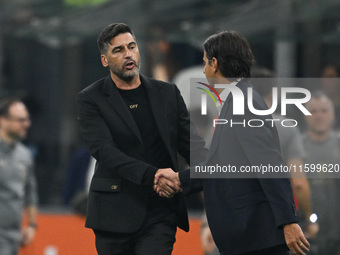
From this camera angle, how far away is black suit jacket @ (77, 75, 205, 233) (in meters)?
5.51

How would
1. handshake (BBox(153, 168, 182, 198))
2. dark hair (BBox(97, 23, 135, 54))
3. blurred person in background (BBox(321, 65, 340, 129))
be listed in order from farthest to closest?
blurred person in background (BBox(321, 65, 340, 129))
dark hair (BBox(97, 23, 135, 54))
handshake (BBox(153, 168, 182, 198))

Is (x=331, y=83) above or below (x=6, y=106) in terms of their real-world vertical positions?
above

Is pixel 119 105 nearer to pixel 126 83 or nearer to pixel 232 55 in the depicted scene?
pixel 126 83

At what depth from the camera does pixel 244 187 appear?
4965 millimetres

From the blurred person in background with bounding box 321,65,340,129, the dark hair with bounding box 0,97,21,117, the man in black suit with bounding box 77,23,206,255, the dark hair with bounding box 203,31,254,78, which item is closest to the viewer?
the dark hair with bounding box 203,31,254,78

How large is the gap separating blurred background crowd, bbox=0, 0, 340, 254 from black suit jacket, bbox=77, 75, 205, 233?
10.9 feet

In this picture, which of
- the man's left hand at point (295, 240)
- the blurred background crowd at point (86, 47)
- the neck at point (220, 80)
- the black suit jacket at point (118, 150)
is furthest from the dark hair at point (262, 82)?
the man's left hand at point (295, 240)

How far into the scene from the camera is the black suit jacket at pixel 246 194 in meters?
4.83

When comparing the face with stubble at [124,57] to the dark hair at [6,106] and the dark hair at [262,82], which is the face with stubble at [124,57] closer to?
the dark hair at [262,82]

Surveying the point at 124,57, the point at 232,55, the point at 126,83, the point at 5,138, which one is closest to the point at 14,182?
the point at 5,138

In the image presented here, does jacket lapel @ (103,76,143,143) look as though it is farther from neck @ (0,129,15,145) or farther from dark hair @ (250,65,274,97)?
neck @ (0,129,15,145)

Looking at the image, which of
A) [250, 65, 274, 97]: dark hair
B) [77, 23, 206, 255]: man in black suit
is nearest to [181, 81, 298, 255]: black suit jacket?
[77, 23, 206, 255]: man in black suit

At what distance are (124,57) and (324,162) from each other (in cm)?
290

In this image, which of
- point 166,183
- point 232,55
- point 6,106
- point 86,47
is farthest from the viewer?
point 86,47
